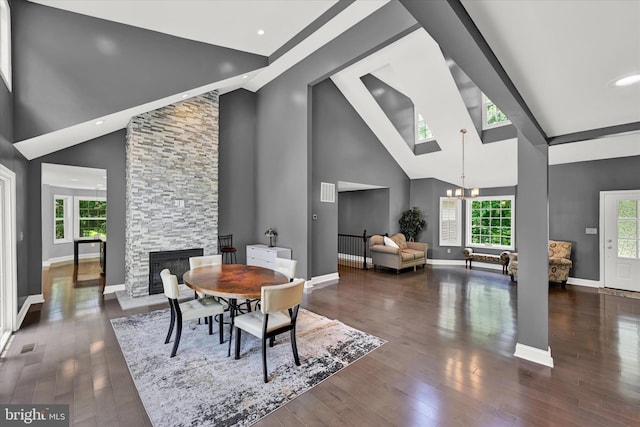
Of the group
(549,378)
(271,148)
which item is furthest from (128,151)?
(549,378)

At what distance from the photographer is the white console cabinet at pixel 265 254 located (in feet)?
19.9

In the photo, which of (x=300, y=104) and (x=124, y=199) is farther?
(x=300, y=104)

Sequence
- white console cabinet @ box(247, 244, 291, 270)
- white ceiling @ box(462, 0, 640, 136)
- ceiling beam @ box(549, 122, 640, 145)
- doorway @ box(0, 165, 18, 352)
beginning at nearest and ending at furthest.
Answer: white ceiling @ box(462, 0, 640, 136)
ceiling beam @ box(549, 122, 640, 145)
doorway @ box(0, 165, 18, 352)
white console cabinet @ box(247, 244, 291, 270)

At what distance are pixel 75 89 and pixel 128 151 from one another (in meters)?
1.79

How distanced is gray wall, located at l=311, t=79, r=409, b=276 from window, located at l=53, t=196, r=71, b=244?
26.0ft

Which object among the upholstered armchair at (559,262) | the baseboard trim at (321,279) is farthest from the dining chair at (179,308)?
the upholstered armchair at (559,262)

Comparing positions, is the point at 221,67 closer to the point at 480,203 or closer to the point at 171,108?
the point at 171,108

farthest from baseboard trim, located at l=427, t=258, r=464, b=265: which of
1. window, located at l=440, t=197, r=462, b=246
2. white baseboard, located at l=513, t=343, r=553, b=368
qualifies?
white baseboard, located at l=513, t=343, r=553, b=368

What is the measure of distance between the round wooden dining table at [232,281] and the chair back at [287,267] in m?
0.25

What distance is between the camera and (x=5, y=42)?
123 inches

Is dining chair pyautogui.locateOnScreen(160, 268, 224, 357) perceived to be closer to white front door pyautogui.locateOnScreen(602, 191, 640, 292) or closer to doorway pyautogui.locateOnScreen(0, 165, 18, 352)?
doorway pyautogui.locateOnScreen(0, 165, 18, 352)

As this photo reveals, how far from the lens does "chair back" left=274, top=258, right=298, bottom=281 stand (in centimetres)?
378

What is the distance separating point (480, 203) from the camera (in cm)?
855

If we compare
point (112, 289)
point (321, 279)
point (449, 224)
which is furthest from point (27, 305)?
point (449, 224)
